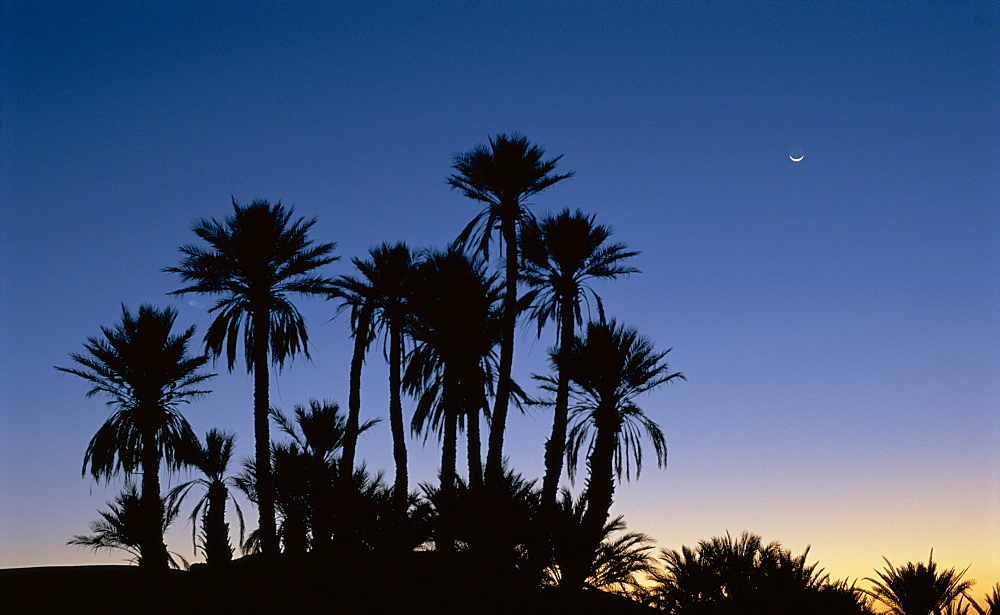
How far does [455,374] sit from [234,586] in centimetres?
1228

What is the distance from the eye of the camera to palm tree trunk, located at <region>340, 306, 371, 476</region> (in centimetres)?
3258

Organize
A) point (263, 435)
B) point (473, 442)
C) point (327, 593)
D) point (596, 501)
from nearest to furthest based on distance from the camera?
point (327, 593) < point (596, 501) < point (263, 435) < point (473, 442)

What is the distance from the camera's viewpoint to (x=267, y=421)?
28.6m

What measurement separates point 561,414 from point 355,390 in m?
7.74

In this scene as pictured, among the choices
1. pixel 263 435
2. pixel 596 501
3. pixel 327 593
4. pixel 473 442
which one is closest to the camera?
pixel 327 593

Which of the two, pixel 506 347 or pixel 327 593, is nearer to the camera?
pixel 327 593

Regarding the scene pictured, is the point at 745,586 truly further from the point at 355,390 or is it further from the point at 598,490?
the point at 355,390

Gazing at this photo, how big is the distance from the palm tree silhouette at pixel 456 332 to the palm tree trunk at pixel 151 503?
958cm

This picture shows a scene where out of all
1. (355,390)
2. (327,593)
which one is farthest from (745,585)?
(355,390)

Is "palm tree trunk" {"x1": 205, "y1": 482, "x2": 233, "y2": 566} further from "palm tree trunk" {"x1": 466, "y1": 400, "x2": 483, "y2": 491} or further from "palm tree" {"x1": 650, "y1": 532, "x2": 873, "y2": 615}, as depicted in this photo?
"palm tree" {"x1": 650, "y1": 532, "x2": 873, "y2": 615}

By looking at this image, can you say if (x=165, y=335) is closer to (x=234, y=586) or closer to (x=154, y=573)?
(x=154, y=573)

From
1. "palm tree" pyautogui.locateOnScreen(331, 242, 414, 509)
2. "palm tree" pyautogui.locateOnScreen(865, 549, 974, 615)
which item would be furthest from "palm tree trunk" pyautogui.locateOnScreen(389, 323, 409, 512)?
"palm tree" pyautogui.locateOnScreen(865, 549, 974, 615)

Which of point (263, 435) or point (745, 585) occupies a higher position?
point (263, 435)

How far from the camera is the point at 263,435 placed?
28203mm
